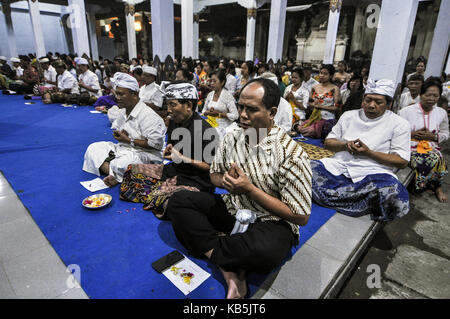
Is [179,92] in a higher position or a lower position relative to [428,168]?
higher

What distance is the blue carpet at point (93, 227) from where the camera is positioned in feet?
5.82

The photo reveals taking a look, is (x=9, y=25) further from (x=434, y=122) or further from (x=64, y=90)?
(x=434, y=122)

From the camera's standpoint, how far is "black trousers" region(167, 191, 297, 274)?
1.69 m

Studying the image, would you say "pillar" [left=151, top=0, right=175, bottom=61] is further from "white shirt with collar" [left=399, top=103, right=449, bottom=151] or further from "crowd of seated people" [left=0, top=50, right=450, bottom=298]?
"white shirt with collar" [left=399, top=103, right=449, bottom=151]

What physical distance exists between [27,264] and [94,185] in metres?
1.33

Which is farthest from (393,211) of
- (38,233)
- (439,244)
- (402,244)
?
(38,233)

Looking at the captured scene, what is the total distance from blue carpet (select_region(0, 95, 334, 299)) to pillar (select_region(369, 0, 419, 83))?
330 cm

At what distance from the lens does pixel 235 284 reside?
1.68 meters

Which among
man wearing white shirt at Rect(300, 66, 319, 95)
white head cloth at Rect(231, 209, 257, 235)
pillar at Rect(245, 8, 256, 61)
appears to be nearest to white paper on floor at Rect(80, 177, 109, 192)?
white head cloth at Rect(231, 209, 257, 235)

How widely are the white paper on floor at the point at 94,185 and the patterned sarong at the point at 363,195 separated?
8.05ft

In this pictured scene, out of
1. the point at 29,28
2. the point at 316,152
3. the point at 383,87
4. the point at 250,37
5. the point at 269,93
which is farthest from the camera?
the point at 29,28

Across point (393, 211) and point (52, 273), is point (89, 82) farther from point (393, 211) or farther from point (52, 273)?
point (393, 211)

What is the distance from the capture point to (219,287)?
1.78 m

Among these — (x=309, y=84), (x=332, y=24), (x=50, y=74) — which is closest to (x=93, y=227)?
(x=309, y=84)
